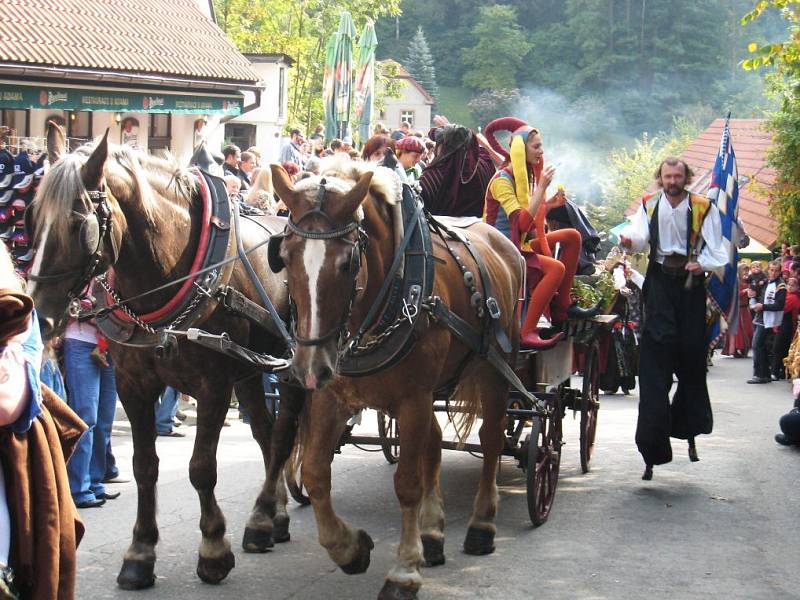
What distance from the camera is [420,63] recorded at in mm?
95312

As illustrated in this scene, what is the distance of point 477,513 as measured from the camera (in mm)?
6719

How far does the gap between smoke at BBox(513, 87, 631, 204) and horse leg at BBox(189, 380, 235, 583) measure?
67.9 m

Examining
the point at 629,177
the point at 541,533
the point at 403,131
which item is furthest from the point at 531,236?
the point at 629,177

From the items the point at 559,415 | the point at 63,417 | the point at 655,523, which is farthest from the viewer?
the point at 559,415

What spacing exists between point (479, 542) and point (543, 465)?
0.92 meters

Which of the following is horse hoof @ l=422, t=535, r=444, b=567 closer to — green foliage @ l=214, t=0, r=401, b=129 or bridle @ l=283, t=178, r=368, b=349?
bridle @ l=283, t=178, r=368, b=349

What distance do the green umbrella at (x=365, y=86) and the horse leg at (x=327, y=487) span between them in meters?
19.2

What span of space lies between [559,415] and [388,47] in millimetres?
96765

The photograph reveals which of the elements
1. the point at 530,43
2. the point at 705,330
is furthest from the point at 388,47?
the point at 705,330

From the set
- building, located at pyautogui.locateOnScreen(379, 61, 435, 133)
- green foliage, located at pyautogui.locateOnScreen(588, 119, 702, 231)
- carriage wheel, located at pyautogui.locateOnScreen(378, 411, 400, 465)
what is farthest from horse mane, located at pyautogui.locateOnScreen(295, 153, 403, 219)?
building, located at pyautogui.locateOnScreen(379, 61, 435, 133)

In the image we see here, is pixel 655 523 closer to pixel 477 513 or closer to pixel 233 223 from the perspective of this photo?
pixel 477 513

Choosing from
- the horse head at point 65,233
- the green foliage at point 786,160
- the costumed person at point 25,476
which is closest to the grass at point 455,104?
the green foliage at point 786,160

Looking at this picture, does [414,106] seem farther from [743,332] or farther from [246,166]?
[246,166]

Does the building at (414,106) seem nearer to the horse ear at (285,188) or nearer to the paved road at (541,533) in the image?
the paved road at (541,533)
